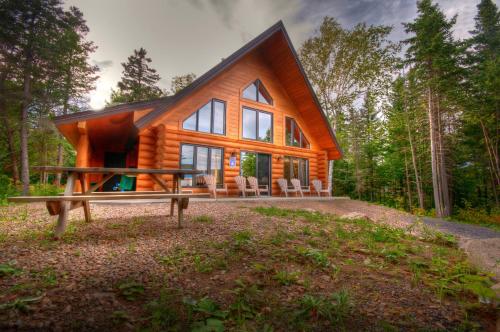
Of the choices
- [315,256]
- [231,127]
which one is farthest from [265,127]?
Result: [315,256]

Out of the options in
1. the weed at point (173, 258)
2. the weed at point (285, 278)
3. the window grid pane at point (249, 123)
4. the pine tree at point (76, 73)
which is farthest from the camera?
the pine tree at point (76, 73)

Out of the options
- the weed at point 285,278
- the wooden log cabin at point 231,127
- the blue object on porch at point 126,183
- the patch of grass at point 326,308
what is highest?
the wooden log cabin at point 231,127

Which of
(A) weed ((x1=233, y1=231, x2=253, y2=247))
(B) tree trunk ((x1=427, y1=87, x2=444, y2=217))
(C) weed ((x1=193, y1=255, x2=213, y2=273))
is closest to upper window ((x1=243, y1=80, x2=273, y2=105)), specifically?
(B) tree trunk ((x1=427, y1=87, x2=444, y2=217))

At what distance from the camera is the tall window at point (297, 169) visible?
39.7ft

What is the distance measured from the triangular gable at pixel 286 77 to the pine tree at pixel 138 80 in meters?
17.3

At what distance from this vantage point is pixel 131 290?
167 centimetres

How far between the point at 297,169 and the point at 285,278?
→ 35.5ft

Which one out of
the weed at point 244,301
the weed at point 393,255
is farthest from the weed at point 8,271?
the weed at point 393,255

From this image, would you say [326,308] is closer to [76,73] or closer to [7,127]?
[7,127]

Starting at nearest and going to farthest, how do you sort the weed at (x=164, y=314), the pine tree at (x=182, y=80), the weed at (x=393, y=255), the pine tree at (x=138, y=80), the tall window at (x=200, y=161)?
1. the weed at (x=164, y=314)
2. the weed at (x=393, y=255)
3. the tall window at (x=200, y=161)
4. the pine tree at (x=182, y=80)
5. the pine tree at (x=138, y=80)

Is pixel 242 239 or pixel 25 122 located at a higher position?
pixel 25 122

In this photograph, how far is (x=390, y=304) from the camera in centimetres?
171

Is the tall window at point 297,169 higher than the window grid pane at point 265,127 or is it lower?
lower

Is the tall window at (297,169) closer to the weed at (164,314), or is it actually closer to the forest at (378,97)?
the forest at (378,97)
